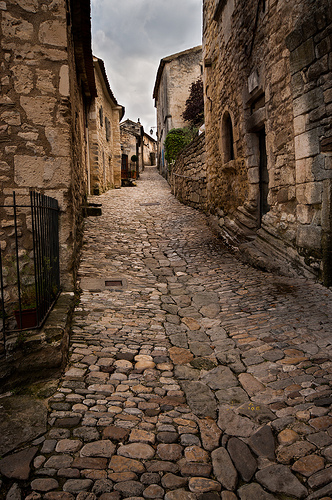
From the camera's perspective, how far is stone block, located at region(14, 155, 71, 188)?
358 cm

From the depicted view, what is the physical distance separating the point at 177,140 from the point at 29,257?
16.9 meters

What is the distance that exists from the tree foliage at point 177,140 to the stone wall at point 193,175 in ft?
20.5

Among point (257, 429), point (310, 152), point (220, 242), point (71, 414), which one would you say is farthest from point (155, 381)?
point (220, 242)

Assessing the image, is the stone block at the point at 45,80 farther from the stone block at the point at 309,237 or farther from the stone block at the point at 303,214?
the stone block at the point at 309,237

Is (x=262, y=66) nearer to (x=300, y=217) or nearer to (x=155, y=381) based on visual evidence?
(x=300, y=217)

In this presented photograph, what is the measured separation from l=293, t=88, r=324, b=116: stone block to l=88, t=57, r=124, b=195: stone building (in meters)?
9.66

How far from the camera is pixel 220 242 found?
24.1 feet

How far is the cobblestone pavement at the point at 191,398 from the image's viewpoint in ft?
5.60

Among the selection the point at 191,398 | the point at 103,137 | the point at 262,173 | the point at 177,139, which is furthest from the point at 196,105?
the point at 191,398

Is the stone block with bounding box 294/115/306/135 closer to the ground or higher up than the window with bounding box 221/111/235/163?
closer to the ground

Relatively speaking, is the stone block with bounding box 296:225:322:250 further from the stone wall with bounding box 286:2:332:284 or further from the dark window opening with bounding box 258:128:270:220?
the dark window opening with bounding box 258:128:270:220

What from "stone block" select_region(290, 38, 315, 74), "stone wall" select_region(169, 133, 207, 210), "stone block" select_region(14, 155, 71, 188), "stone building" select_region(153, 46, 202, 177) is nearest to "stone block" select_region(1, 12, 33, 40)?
"stone block" select_region(14, 155, 71, 188)

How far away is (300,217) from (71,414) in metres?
3.76

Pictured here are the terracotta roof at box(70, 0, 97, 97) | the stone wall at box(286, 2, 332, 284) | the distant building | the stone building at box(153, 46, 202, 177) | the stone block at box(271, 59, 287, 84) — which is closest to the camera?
the stone wall at box(286, 2, 332, 284)
